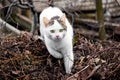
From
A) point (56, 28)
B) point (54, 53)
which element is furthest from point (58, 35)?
point (54, 53)

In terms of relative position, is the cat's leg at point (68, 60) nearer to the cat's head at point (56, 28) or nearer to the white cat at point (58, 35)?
the white cat at point (58, 35)

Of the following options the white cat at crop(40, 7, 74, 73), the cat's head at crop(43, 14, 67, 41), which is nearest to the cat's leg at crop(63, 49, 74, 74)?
the white cat at crop(40, 7, 74, 73)

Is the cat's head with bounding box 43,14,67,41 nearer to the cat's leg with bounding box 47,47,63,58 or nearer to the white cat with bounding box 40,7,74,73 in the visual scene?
the white cat with bounding box 40,7,74,73

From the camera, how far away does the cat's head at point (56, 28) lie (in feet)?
14.9

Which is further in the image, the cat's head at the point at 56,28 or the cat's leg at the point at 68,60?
the cat's leg at the point at 68,60

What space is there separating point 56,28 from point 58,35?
7 cm

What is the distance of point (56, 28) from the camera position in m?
4.54

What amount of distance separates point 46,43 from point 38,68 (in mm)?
271

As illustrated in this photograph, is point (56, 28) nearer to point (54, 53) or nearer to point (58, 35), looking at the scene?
point (58, 35)

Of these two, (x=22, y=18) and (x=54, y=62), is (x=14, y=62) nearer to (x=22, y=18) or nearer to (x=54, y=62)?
(x=54, y=62)

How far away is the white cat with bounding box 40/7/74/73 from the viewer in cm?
457

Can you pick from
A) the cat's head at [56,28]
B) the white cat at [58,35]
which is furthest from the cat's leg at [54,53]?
the cat's head at [56,28]

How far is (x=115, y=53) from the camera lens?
497 centimetres

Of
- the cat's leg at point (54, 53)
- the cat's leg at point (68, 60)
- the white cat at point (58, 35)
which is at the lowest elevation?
the cat's leg at point (68, 60)
